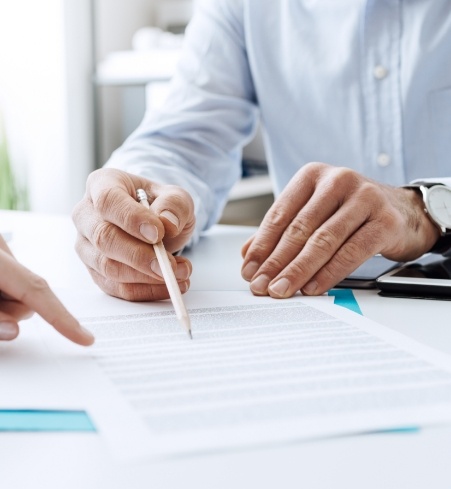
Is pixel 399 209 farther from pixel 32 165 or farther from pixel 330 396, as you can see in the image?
pixel 32 165

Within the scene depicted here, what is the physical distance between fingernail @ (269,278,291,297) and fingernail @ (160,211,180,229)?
10 cm

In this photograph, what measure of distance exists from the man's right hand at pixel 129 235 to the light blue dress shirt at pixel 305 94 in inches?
9.8

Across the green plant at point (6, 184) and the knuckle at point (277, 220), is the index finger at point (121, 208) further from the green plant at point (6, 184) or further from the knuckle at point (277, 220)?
the green plant at point (6, 184)

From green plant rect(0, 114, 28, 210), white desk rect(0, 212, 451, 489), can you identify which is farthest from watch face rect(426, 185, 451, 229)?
green plant rect(0, 114, 28, 210)

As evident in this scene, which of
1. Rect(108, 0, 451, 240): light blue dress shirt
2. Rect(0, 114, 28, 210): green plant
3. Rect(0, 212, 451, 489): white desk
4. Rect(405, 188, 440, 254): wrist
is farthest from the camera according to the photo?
Rect(0, 114, 28, 210): green plant

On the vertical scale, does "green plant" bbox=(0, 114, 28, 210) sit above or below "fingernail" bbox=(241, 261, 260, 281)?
below

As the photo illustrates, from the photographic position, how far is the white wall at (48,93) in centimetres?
258

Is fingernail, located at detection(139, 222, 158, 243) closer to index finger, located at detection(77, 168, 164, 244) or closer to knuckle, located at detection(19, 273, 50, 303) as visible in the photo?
Result: index finger, located at detection(77, 168, 164, 244)

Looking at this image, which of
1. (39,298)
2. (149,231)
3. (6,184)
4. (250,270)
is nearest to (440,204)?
(250,270)

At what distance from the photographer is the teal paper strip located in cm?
59

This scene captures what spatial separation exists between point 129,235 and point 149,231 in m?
0.03

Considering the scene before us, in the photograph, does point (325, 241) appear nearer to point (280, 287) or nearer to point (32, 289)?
point (280, 287)

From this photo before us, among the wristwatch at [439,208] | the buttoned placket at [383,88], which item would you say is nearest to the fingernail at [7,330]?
the wristwatch at [439,208]

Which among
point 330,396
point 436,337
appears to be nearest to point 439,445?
point 330,396
